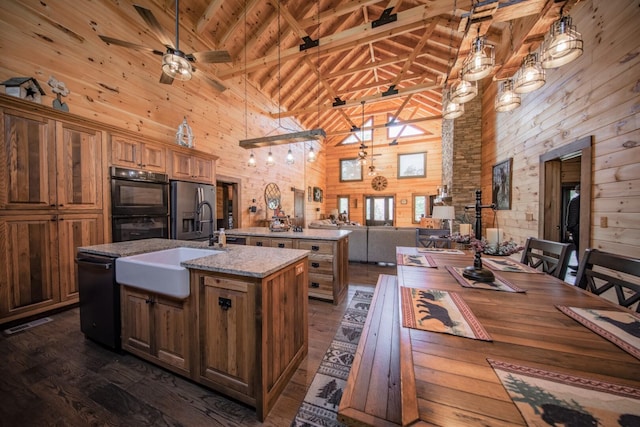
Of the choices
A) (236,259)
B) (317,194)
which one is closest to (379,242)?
(236,259)

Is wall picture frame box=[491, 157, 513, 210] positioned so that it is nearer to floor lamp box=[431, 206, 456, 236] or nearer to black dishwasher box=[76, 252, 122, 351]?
floor lamp box=[431, 206, 456, 236]

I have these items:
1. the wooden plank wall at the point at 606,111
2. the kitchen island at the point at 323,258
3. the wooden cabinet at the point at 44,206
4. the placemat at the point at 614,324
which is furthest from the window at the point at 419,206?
the wooden cabinet at the point at 44,206

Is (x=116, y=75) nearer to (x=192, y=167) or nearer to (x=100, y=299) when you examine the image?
(x=192, y=167)

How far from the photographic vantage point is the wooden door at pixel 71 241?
8.42 ft

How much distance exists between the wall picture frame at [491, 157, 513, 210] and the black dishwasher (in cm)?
600

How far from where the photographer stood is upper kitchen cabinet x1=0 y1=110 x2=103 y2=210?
2.21 metres

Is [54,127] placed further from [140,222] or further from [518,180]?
[518,180]

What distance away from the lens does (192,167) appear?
3.92 metres

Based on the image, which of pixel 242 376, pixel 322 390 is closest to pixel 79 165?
pixel 242 376

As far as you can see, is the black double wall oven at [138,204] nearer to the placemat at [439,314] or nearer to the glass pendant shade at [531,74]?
the placemat at [439,314]

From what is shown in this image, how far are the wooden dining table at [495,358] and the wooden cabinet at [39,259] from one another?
3.70m

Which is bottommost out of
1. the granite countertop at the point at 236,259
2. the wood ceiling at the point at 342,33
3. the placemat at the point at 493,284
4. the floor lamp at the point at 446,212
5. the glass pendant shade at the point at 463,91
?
the placemat at the point at 493,284

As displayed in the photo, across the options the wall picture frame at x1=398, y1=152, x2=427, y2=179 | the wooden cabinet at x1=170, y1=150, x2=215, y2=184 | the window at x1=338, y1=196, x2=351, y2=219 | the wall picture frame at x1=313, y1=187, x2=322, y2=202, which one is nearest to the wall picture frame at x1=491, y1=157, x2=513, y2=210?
the wall picture frame at x1=398, y1=152, x2=427, y2=179

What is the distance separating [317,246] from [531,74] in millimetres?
2758
